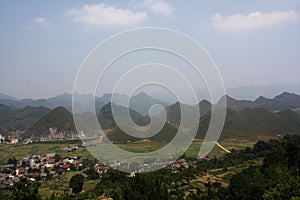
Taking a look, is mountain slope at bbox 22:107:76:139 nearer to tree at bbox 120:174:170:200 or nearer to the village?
the village

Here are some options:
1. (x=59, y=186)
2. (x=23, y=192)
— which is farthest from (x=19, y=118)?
Answer: (x=23, y=192)

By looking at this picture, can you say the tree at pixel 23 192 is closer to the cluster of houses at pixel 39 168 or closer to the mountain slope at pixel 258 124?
the cluster of houses at pixel 39 168

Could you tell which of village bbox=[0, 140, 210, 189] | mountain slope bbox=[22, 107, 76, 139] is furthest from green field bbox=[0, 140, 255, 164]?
mountain slope bbox=[22, 107, 76, 139]

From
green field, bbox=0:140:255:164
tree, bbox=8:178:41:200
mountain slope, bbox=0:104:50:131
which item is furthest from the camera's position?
mountain slope, bbox=0:104:50:131

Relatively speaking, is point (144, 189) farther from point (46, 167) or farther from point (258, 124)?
point (258, 124)

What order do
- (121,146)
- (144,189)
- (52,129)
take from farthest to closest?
(52,129) → (121,146) → (144,189)

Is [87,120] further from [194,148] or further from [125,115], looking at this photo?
[194,148]

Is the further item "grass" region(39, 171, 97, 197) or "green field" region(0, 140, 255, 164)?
"green field" region(0, 140, 255, 164)

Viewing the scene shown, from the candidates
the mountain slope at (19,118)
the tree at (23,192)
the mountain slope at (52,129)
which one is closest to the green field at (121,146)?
the mountain slope at (52,129)

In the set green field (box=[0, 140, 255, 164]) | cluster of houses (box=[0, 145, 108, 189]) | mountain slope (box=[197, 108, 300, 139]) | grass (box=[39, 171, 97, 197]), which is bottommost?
grass (box=[39, 171, 97, 197])

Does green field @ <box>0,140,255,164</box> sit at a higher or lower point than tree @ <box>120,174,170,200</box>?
lower

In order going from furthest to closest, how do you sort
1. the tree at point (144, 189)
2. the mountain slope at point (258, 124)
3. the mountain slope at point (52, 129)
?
the mountain slope at point (52, 129), the mountain slope at point (258, 124), the tree at point (144, 189)
